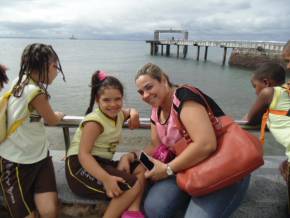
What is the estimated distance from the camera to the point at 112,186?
256cm

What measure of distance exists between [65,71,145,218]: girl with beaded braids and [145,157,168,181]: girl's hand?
0.42 feet

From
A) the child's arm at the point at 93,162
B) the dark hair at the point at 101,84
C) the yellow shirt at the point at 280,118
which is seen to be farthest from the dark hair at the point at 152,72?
the yellow shirt at the point at 280,118

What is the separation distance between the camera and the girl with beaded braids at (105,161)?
8.50 feet

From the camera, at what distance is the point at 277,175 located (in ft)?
10.6

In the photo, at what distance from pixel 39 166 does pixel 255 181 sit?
202cm

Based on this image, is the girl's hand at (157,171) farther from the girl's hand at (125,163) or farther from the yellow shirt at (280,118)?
the yellow shirt at (280,118)

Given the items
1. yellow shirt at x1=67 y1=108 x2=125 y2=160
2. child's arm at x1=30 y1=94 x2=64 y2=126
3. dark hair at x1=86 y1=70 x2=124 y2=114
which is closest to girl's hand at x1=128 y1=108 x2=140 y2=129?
yellow shirt at x1=67 y1=108 x2=125 y2=160

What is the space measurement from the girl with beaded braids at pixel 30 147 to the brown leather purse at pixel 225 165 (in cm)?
116

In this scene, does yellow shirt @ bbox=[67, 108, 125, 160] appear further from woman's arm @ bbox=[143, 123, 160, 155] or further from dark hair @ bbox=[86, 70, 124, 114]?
woman's arm @ bbox=[143, 123, 160, 155]

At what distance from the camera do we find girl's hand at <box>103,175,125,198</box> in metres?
2.56

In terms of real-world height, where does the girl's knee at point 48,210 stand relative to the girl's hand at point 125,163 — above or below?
below

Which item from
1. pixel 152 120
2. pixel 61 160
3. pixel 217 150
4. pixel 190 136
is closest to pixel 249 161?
pixel 217 150

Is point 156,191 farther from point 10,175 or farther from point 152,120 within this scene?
point 10,175

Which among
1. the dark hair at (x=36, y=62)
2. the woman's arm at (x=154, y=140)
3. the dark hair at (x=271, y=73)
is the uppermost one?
the dark hair at (x=36, y=62)
